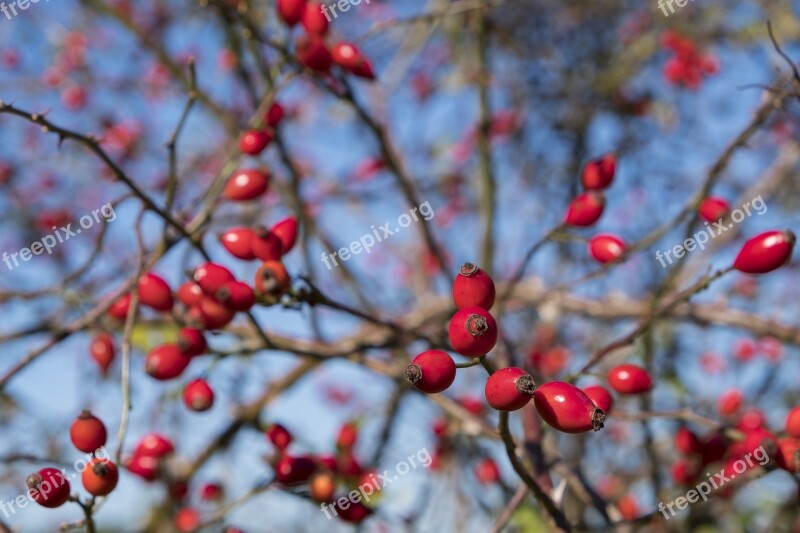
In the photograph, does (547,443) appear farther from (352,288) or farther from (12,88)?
(12,88)

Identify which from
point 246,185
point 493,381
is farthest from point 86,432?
point 493,381

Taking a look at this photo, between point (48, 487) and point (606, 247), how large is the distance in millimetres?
1230

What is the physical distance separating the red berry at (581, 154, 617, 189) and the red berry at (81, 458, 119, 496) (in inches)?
49.1

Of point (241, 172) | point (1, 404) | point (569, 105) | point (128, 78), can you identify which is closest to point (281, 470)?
point (241, 172)

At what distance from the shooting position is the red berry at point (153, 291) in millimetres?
1524

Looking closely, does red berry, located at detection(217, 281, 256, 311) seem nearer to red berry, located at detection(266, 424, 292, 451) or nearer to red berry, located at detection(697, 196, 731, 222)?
red berry, located at detection(266, 424, 292, 451)

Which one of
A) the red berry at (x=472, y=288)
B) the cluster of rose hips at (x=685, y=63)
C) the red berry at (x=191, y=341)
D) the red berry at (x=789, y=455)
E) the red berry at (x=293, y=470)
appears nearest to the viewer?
the red berry at (x=472, y=288)

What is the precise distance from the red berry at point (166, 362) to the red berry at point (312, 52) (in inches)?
31.8

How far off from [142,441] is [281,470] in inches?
12.9

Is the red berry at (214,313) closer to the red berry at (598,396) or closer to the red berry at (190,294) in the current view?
the red berry at (190,294)

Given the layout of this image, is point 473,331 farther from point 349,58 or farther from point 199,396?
point 349,58

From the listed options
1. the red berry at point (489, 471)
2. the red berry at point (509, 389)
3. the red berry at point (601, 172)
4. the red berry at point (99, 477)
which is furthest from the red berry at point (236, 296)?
the red berry at point (489, 471)

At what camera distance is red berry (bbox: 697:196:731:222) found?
1720 millimetres

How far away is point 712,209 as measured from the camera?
174cm
